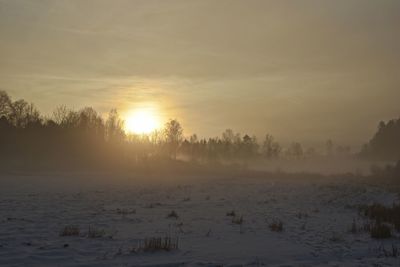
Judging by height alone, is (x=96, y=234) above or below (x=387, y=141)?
below

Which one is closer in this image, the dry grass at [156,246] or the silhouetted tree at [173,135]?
the dry grass at [156,246]

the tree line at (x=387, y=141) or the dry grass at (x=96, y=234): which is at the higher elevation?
the tree line at (x=387, y=141)

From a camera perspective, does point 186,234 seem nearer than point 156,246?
No

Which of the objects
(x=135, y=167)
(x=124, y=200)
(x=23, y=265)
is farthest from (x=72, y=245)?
(x=135, y=167)

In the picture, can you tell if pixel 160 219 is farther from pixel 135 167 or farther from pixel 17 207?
Result: pixel 135 167

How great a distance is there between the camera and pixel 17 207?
1611 centimetres

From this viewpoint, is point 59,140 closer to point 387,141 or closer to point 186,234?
point 186,234

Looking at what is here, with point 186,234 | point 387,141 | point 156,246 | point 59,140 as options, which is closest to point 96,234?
point 156,246

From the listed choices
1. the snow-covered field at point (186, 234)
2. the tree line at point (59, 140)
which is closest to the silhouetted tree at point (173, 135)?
the tree line at point (59, 140)

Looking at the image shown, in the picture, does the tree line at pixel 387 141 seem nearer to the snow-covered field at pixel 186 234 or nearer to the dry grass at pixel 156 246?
the snow-covered field at pixel 186 234

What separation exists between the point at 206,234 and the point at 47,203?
9.72m

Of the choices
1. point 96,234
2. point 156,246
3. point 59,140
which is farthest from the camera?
point 59,140

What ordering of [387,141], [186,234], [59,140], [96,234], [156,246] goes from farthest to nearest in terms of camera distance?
[387,141]
[59,140]
[186,234]
[96,234]
[156,246]

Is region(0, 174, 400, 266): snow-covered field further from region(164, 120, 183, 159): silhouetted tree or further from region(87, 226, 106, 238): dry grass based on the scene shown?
region(164, 120, 183, 159): silhouetted tree
